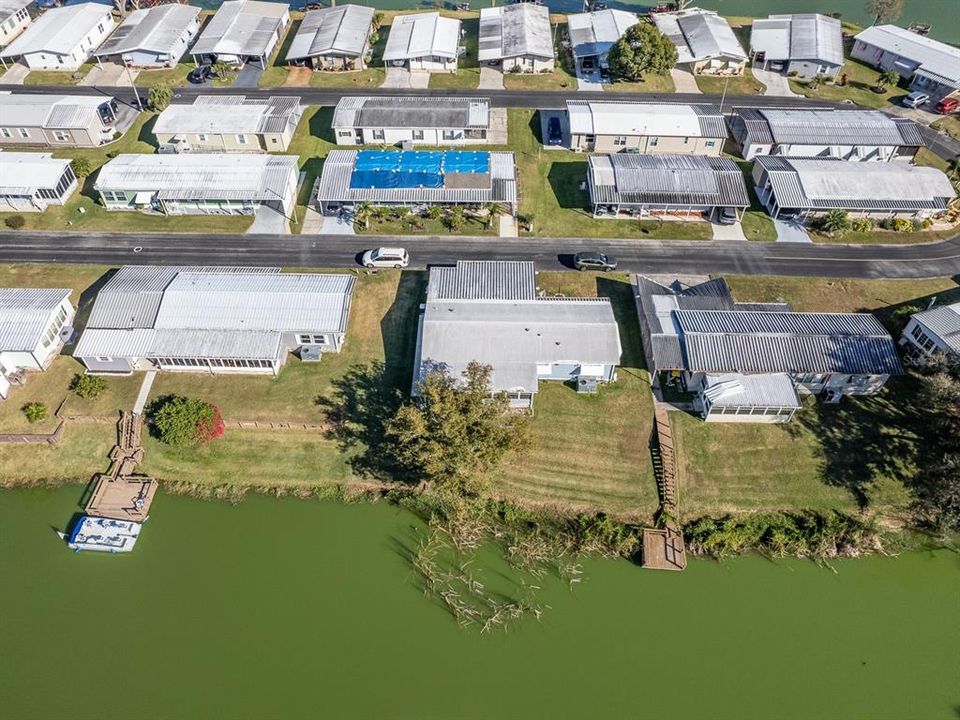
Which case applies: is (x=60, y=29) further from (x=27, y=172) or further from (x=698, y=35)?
(x=698, y=35)

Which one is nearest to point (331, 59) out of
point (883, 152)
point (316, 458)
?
point (316, 458)

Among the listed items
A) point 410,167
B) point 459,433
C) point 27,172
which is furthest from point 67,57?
point 459,433

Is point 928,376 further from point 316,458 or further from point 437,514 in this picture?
point 316,458

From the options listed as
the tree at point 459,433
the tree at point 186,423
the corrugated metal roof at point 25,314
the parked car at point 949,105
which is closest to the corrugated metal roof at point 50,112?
the corrugated metal roof at point 25,314

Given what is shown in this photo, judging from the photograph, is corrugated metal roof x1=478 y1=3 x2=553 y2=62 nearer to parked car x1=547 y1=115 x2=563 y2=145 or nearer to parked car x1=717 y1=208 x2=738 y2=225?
parked car x1=547 y1=115 x2=563 y2=145

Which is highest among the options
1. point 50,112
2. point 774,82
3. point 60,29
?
point 60,29

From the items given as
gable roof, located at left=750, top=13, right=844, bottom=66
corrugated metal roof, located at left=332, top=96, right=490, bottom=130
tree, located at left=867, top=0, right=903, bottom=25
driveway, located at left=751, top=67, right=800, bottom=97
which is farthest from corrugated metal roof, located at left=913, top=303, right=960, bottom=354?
tree, located at left=867, top=0, right=903, bottom=25

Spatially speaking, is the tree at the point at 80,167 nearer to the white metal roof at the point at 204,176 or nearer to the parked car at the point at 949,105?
the white metal roof at the point at 204,176
